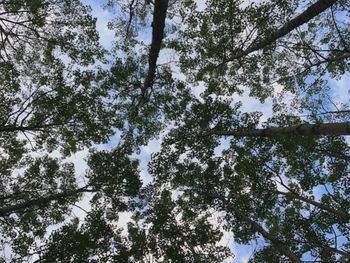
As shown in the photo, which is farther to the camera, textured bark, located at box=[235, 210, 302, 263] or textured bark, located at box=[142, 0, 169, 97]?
textured bark, located at box=[235, 210, 302, 263]

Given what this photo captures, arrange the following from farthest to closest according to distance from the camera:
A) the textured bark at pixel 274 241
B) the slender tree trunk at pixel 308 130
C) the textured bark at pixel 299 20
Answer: the textured bark at pixel 274 241 < the textured bark at pixel 299 20 < the slender tree trunk at pixel 308 130

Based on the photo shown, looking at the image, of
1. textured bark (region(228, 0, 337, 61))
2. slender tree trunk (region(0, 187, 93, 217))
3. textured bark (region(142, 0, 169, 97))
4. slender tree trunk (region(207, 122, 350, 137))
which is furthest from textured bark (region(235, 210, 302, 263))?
textured bark (region(142, 0, 169, 97))

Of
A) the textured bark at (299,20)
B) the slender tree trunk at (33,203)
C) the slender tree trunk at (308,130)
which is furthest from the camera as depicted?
the slender tree trunk at (33,203)

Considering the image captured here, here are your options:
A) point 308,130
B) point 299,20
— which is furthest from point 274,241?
point 299,20

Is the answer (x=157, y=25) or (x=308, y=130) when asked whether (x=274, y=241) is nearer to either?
(x=308, y=130)

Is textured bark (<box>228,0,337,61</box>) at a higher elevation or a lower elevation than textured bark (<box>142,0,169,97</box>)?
lower

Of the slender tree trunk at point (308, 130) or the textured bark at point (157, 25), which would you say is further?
the textured bark at point (157, 25)

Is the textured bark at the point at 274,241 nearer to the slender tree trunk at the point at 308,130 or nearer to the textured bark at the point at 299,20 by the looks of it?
the slender tree trunk at the point at 308,130

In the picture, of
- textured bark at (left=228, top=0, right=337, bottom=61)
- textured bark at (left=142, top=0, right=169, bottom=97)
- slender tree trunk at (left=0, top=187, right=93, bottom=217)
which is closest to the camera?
textured bark at (left=228, top=0, right=337, bottom=61)

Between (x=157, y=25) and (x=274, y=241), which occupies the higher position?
(x=157, y=25)

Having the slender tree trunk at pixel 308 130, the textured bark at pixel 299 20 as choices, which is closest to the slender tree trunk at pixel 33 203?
the slender tree trunk at pixel 308 130

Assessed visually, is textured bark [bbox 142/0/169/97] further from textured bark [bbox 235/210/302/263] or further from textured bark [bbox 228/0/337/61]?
textured bark [bbox 235/210/302/263]

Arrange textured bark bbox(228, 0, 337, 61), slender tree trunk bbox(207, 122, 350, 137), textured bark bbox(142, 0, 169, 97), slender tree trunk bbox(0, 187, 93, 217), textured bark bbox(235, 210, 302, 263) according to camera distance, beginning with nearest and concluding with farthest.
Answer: slender tree trunk bbox(207, 122, 350, 137)
textured bark bbox(228, 0, 337, 61)
textured bark bbox(142, 0, 169, 97)
textured bark bbox(235, 210, 302, 263)
slender tree trunk bbox(0, 187, 93, 217)

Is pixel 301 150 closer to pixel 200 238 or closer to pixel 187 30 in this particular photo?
pixel 200 238
